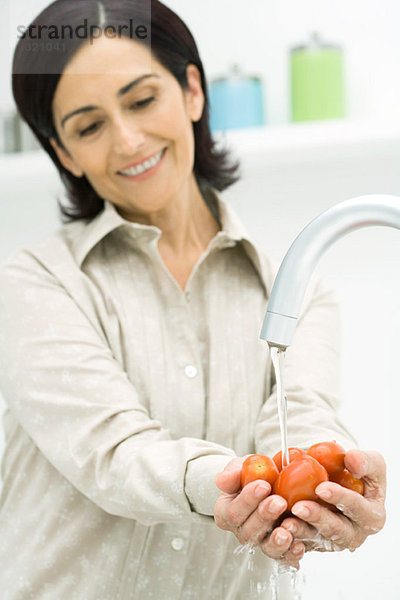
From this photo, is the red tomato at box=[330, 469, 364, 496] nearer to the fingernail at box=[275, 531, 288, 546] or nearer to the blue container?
the fingernail at box=[275, 531, 288, 546]

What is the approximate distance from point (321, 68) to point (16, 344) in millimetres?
958

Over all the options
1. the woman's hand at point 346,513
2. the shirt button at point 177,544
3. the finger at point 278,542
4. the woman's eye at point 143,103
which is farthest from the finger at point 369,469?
the woman's eye at point 143,103

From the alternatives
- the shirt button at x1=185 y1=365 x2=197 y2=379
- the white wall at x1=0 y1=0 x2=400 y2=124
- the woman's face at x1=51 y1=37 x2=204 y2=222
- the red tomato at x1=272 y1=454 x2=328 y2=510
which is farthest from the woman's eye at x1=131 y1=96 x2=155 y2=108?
the white wall at x1=0 y1=0 x2=400 y2=124

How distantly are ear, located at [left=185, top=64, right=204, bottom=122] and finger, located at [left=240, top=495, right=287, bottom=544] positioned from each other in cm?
72

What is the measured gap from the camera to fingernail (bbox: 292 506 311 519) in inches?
32.4

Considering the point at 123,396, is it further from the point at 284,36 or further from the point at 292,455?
the point at 284,36

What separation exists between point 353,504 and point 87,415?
40 cm

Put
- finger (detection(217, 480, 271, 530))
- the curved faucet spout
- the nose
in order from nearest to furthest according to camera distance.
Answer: the curved faucet spout → finger (detection(217, 480, 271, 530)) → the nose

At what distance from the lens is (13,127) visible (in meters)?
2.00

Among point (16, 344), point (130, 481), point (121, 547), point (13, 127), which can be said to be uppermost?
point (13, 127)

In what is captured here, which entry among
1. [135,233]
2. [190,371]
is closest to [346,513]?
[190,371]

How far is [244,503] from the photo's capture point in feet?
2.73

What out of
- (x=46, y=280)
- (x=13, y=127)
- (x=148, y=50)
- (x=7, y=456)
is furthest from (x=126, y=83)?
(x=13, y=127)

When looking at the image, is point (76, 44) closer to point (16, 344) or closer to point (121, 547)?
point (16, 344)
